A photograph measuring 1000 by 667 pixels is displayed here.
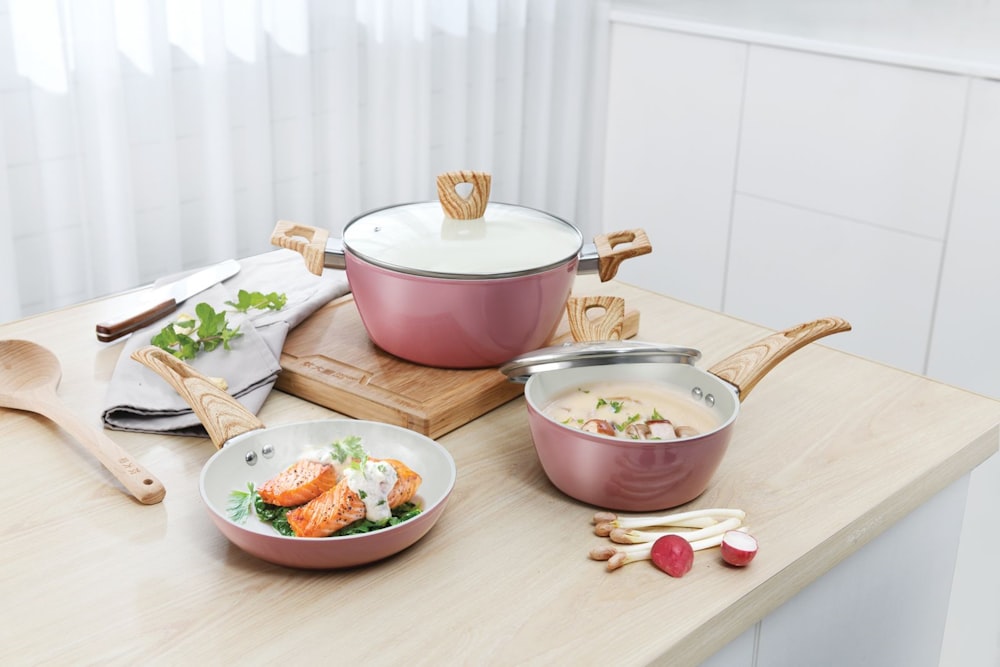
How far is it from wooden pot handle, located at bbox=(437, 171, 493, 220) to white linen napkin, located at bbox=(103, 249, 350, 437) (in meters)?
0.23

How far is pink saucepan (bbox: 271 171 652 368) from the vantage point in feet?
3.52

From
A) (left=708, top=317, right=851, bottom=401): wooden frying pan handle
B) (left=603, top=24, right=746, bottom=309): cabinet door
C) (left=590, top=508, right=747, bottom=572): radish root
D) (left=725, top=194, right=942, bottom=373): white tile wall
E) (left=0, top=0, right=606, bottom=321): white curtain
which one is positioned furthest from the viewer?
(left=603, top=24, right=746, bottom=309): cabinet door

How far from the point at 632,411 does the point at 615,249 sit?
307 millimetres

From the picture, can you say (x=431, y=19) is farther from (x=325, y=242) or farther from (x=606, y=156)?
(x=325, y=242)

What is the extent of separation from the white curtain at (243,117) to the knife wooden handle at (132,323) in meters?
0.73

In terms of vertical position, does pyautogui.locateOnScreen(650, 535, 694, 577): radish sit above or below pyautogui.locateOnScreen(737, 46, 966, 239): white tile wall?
below

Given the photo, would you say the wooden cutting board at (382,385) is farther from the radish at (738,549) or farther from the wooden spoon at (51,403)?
the radish at (738,549)

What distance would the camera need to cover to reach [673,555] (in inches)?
33.5

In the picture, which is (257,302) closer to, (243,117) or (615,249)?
(615,249)

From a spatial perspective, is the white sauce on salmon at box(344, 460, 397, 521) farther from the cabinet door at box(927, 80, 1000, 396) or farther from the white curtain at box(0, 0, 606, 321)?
the cabinet door at box(927, 80, 1000, 396)

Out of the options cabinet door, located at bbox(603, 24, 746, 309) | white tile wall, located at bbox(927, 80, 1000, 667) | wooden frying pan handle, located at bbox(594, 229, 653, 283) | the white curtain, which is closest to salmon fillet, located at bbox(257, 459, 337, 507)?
wooden frying pan handle, located at bbox(594, 229, 653, 283)

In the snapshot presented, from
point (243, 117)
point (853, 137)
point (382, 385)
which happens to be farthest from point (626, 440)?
point (853, 137)

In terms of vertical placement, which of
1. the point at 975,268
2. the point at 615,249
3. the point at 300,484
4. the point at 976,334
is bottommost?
the point at 976,334

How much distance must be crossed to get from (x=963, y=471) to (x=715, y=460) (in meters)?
0.33
